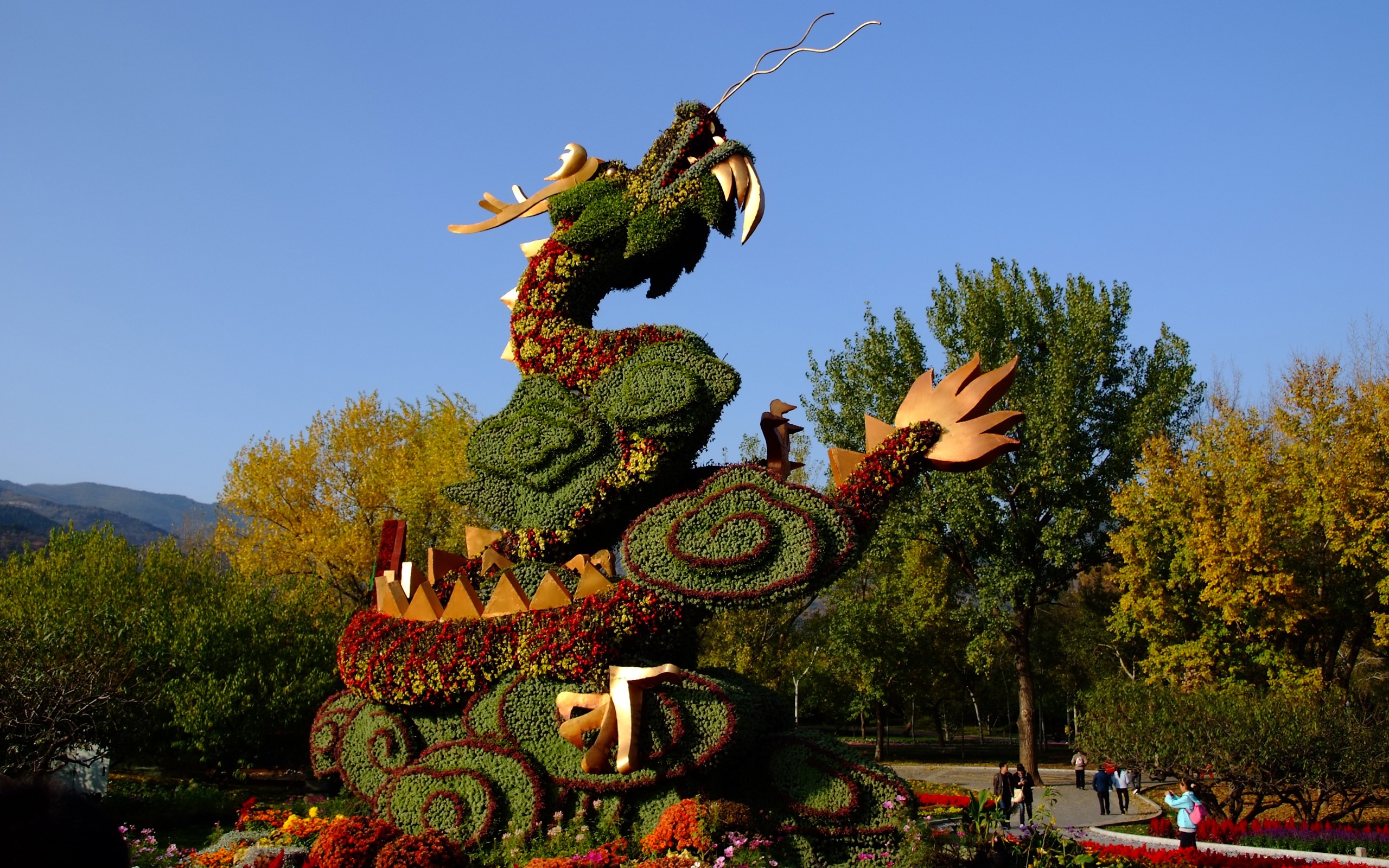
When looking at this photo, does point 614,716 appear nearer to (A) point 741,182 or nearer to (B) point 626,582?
(B) point 626,582

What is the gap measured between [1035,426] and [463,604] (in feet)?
46.4

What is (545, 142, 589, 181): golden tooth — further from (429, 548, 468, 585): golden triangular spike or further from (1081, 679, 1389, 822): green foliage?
(1081, 679, 1389, 822): green foliage

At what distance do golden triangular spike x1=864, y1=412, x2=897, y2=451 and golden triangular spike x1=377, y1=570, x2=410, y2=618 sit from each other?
15.7 feet

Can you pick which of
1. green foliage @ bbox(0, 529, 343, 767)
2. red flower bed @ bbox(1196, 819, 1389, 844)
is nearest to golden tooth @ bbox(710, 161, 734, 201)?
red flower bed @ bbox(1196, 819, 1389, 844)

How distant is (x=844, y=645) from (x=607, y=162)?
16.4 meters

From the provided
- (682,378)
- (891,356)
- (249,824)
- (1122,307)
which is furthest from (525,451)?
(1122,307)

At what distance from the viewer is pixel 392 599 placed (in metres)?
A: 9.91

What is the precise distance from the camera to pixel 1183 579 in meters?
18.5

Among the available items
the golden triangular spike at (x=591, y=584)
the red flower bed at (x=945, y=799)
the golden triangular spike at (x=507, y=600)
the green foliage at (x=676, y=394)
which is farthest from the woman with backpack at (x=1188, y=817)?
the golden triangular spike at (x=507, y=600)

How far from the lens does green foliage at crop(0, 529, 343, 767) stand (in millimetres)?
15000

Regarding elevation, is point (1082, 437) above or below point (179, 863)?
above

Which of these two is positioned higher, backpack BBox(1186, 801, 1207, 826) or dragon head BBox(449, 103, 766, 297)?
dragon head BBox(449, 103, 766, 297)

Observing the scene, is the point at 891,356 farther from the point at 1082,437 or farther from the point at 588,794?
the point at 588,794

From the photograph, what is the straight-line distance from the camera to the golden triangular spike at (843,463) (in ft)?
29.6
